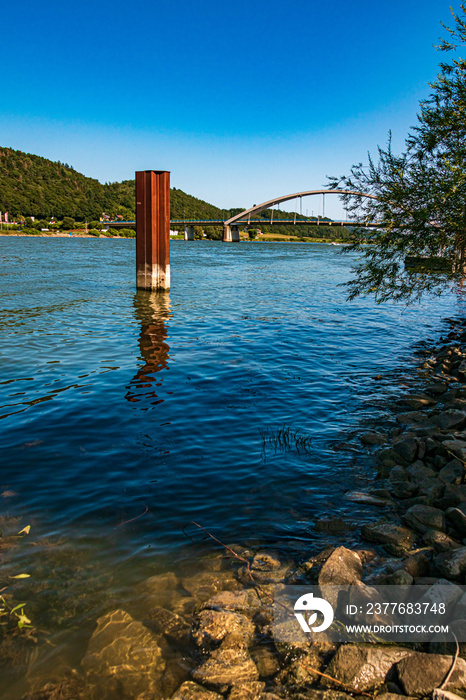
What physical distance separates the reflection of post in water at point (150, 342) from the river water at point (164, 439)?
10 cm

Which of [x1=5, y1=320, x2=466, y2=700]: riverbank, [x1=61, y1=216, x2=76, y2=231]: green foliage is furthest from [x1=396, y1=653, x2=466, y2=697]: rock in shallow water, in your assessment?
[x1=61, y1=216, x2=76, y2=231]: green foliage

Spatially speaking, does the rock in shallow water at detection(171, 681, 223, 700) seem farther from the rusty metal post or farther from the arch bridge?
the arch bridge

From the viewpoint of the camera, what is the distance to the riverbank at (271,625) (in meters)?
3.71

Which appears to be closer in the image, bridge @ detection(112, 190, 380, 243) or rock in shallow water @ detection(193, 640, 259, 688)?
rock in shallow water @ detection(193, 640, 259, 688)

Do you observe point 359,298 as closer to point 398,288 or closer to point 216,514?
point 398,288

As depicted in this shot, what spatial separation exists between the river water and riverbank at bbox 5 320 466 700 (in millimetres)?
327

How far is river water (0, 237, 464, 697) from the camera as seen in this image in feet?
18.9

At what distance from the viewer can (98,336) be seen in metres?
18.6

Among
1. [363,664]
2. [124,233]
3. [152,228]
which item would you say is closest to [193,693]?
[363,664]

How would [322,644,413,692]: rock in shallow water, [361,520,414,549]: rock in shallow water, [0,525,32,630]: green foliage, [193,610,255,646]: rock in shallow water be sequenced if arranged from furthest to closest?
[361,520,414,549]: rock in shallow water < [0,525,32,630]: green foliage < [193,610,255,646]: rock in shallow water < [322,644,413,692]: rock in shallow water

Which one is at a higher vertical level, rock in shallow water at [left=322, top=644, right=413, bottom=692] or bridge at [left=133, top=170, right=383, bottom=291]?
bridge at [left=133, top=170, right=383, bottom=291]

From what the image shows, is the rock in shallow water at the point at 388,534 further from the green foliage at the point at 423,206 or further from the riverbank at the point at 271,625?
the green foliage at the point at 423,206

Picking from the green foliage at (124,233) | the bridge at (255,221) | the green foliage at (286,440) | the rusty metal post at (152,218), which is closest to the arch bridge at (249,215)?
the bridge at (255,221)

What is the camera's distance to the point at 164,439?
930 cm
